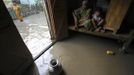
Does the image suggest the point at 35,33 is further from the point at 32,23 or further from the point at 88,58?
the point at 88,58

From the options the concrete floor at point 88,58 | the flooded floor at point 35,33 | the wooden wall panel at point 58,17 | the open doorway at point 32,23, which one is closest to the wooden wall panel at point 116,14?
the concrete floor at point 88,58

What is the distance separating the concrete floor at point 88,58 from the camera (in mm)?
2080

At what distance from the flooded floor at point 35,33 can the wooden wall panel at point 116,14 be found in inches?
53.6

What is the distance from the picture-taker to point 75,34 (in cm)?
307

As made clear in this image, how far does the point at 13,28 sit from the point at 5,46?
0.27 metres

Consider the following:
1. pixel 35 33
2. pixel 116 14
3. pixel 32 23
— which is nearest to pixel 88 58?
pixel 116 14

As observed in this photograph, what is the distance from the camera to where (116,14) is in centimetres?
220

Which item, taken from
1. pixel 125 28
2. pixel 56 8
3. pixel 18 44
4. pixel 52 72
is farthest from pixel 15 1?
pixel 125 28

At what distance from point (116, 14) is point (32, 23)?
8.22 ft

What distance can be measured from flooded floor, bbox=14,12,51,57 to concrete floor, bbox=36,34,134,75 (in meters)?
0.29

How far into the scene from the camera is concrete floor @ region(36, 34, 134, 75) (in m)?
2.08

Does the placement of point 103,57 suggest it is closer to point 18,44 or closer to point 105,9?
point 105,9

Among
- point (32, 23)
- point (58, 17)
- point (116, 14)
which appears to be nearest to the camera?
point (116, 14)

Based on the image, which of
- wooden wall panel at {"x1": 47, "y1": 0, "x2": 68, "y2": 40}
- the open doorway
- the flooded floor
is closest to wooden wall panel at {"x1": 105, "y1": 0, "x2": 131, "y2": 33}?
wooden wall panel at {"x1": 47, "y1": 0, "x2": 68, "y2": 40}
